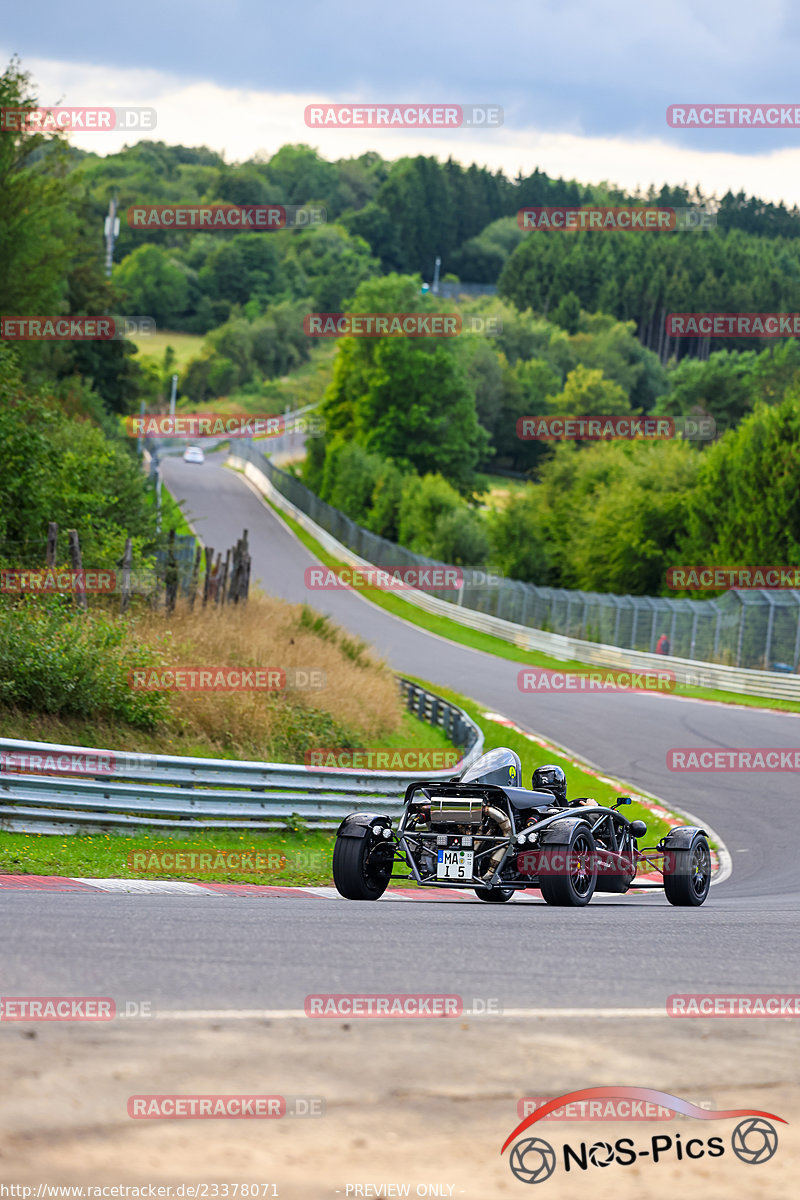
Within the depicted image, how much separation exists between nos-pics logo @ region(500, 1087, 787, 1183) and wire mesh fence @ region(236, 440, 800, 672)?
32.8 meters

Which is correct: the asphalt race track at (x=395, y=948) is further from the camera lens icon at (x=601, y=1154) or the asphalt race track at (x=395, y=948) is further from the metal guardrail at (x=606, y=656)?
the metal guardrail at (x=606, y=656)

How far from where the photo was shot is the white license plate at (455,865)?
9711 millimetres

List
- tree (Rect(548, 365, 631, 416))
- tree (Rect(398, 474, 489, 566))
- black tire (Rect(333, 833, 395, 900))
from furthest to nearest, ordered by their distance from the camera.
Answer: tree (Rect(548, 365, 631, 416)) → tree (Rect(398, 474, 489, 566)) → black tire (Rect(333, 833, 395, 900))

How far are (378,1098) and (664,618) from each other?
38466 mm

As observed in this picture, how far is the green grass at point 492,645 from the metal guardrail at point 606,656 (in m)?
0.26

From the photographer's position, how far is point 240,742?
17.8 metres

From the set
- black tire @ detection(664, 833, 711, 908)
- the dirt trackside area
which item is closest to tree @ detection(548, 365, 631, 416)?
black tire @ detection(664, 833, 711, 908)

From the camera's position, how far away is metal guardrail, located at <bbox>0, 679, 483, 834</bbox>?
13.2 metres

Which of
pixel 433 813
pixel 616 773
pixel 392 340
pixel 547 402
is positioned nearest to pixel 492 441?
pixel 547 402

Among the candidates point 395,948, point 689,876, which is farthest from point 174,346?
point 395,948

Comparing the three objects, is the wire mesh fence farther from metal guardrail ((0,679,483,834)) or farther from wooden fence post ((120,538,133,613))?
metal guardrail ((0,679,483,834))

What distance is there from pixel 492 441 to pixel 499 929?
11921cm

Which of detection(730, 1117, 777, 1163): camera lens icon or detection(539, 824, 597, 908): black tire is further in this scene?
detection(539, 824, 597, 908): black tire

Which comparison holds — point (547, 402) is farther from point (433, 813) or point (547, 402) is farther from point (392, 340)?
point (433, 813)
